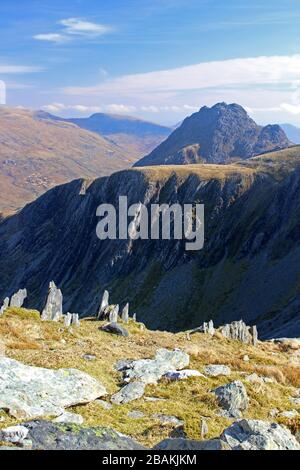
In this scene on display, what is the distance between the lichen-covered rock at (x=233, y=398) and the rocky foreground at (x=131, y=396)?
4 centimetres

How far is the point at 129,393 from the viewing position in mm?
19531

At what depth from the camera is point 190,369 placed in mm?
24703

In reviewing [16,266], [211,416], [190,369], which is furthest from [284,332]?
[16,266]

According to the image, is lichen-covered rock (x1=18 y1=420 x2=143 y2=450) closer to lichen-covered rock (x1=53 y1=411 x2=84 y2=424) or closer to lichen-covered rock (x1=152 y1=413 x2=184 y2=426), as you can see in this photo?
lichen-covered rock (x1=53 y1=411 x2=84 y2=424)

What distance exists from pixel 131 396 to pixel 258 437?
7058mm

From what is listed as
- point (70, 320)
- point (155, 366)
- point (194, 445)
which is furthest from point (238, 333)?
point (194, 445)

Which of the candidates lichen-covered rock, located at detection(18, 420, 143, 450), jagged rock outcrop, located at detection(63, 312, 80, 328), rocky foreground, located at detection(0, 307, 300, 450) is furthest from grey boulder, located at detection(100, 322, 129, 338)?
lichen-covered rock, located at detection(18, 420, 143, 450)

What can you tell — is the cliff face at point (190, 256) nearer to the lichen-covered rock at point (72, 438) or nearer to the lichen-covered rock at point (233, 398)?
the lichen-covered rock at point (233, 398)

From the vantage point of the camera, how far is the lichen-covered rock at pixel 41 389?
16.1 meters

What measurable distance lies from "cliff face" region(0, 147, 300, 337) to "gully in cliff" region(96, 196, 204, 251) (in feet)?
8.34

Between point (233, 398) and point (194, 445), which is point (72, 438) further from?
point (233, 398)

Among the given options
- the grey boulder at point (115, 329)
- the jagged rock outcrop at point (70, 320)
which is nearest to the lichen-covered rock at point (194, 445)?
the grey boulder at point (115, 329)

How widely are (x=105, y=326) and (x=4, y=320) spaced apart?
25.0 feet
